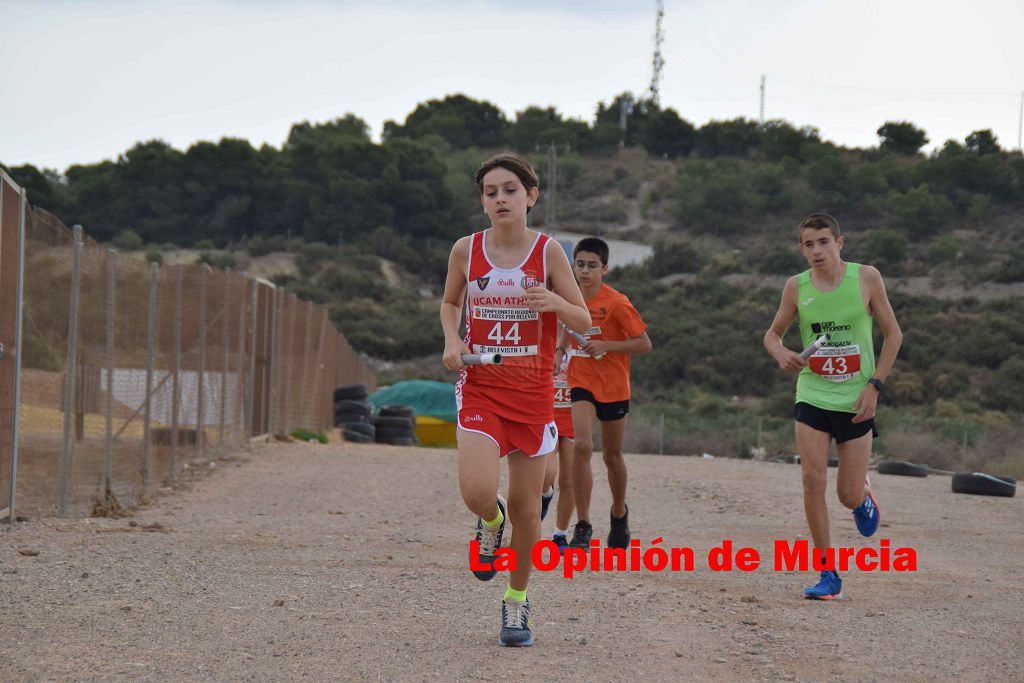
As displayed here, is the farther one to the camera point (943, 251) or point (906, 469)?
point (943, 251)

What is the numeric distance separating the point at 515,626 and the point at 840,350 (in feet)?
10.1

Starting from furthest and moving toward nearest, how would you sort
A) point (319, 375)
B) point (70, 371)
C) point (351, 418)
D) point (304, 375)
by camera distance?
point (351, 418) → point (319, 375) → point (304, 375) → point (70, 371)

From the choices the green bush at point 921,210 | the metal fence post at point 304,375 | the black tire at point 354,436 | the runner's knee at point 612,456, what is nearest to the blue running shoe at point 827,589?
the runner's knee at point 612,456

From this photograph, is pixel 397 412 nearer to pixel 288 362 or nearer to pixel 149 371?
pixel 288 362

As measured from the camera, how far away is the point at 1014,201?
61.6m

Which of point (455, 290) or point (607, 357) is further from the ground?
point (455, 290)

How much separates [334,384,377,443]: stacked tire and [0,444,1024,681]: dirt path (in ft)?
47.0

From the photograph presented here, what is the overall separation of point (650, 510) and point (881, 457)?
42.2 ft

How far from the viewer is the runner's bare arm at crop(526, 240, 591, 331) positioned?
574 centimetres

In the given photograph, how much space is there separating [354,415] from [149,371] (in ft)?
52.5

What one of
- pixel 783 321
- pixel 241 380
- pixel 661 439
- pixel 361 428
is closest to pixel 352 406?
pixel 361 428

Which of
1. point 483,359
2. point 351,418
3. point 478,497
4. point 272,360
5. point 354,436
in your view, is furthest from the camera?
point 351,418

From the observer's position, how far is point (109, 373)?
11.0 m

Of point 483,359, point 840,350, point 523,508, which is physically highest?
point 840,350
